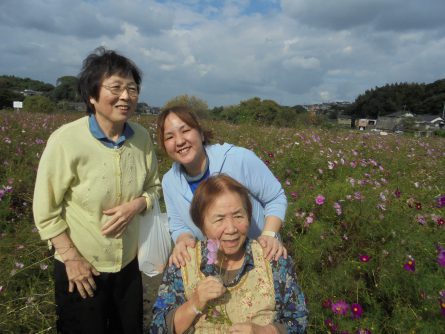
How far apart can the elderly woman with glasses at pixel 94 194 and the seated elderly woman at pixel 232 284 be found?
423 millimetres

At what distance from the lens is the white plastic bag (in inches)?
70.1

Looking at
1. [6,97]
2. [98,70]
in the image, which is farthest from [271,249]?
[6,97]

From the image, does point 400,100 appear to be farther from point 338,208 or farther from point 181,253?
point 181,253

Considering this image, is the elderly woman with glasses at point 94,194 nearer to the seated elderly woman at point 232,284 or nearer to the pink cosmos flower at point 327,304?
the seated elderly woman at point 232,284

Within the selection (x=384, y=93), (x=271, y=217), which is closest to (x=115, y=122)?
(x=271, y=217)

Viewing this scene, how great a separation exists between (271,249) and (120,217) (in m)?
0.71

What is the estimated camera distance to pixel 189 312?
1.27 meters

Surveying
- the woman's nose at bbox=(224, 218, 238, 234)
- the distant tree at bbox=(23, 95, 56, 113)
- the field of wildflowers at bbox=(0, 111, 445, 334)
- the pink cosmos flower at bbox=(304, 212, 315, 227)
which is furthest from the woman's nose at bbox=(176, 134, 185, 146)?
the distant tree at bbox=(23, 95, 56, 113)

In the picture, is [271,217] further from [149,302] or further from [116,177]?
[149,302]

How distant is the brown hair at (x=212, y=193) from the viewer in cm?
144

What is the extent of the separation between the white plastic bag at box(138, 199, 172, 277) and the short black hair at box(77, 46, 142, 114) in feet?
1.98

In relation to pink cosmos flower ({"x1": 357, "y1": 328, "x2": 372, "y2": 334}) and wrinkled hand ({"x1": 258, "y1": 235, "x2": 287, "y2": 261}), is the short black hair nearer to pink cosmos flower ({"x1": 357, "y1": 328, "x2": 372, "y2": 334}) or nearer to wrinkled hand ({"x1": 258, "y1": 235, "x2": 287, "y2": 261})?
wrinkled hand ({"x1": 258, "y1": 235, "x2": 287, "y2": 261})

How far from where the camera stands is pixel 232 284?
1380 millimetres

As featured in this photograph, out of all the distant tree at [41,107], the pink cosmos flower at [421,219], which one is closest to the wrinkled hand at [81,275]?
the pink cosmos flower at [421,219]
